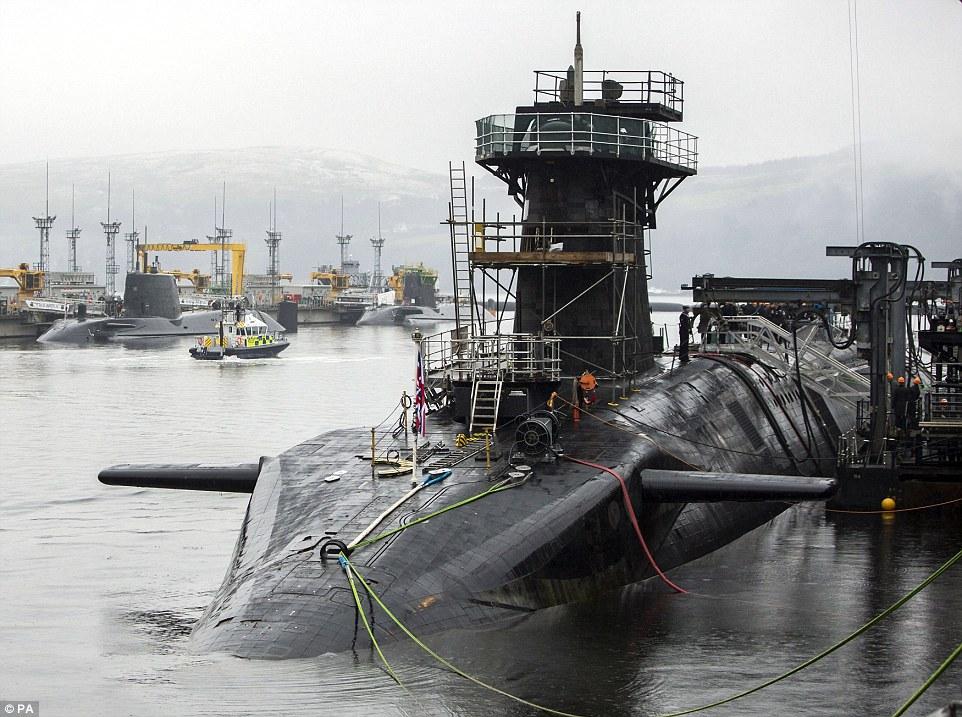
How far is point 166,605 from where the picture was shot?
22797 mm

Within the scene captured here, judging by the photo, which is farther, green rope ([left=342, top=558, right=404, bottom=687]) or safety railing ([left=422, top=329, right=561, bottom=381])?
safety railing ([left=422, top=329, right=561, bottom=381])

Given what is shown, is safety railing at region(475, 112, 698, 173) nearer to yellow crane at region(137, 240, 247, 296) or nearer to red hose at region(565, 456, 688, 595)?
red hose at region(565, 456, 688, 595)

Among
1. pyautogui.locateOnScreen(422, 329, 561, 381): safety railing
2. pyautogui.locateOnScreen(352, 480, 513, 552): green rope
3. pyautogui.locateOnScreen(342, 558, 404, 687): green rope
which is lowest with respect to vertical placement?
pyautogui.locateOnScreen(342, 558, 404, 687): green rope

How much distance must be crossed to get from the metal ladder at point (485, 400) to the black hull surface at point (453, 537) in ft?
1.41

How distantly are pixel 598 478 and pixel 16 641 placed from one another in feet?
29.1

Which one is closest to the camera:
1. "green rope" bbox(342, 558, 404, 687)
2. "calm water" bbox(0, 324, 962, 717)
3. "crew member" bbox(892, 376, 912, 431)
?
"calm water" bbox(0, 324, 962, 717)

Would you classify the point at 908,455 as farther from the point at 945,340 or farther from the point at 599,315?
the point at 599,315

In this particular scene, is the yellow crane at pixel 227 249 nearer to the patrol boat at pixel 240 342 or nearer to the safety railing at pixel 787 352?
the patrol boat at pixel 240 342

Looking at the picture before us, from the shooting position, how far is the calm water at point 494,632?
1620cm

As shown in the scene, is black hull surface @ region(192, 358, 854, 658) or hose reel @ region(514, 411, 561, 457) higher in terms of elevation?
hose reel @ region(514, 411, 561, 457)

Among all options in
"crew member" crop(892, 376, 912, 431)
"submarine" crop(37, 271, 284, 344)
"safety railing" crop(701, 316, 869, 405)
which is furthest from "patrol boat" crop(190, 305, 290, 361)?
"crew member" crop(892, 376, 912, 431)

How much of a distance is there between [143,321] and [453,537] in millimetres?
118594

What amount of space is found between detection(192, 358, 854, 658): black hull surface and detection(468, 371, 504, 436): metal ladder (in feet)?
1.41

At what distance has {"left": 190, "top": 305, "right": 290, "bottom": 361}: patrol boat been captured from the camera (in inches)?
3986
